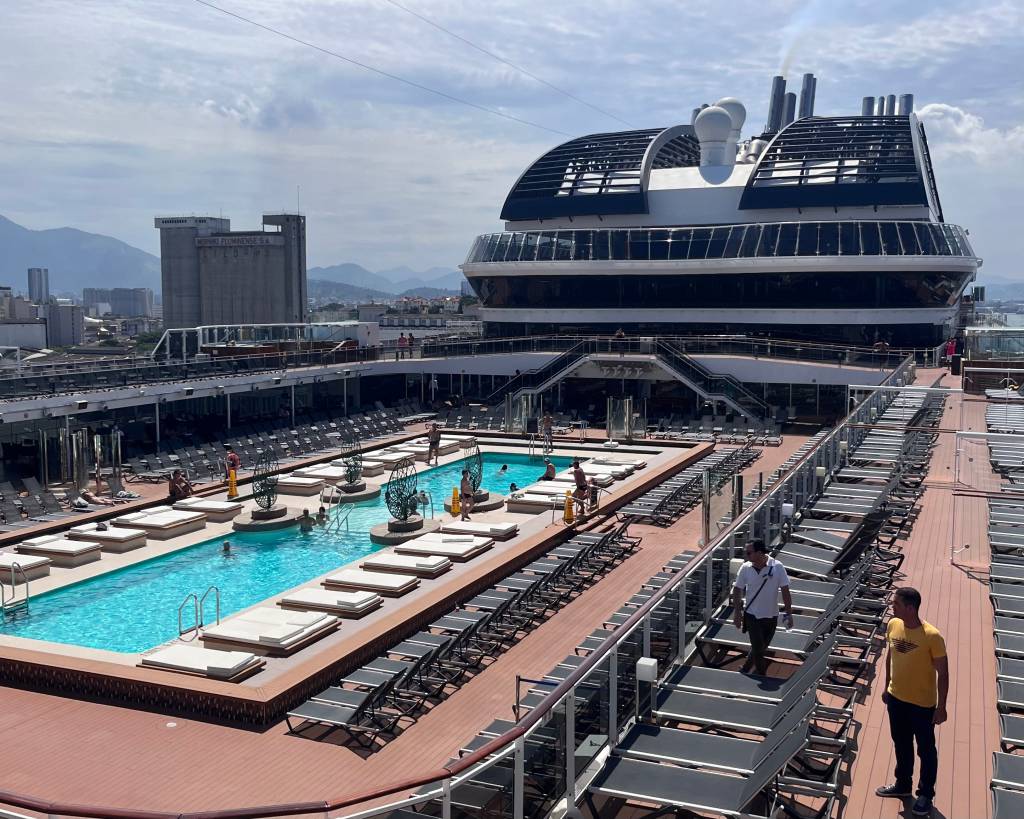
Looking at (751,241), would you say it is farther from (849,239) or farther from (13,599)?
(13,599)

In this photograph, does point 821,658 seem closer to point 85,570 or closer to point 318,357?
point 85,570

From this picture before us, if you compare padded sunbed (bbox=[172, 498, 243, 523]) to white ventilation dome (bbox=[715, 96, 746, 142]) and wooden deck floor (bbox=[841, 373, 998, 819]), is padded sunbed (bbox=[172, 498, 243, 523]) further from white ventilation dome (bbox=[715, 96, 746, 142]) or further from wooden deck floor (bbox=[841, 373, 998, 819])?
white ventilation dome (bbox=[715, 96, 746, 142])

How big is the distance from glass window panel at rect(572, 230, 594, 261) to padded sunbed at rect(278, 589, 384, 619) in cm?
2550

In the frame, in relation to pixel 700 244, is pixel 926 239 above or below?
above

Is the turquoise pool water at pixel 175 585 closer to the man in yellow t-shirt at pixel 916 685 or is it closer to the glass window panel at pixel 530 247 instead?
the man in yellow t-shirt at pixel 916 685

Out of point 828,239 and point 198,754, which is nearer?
point 198,754

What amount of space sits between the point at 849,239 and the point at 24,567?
2709 cm

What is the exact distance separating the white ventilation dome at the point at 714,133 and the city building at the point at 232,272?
80.4 metres

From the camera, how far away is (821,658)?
237 inches

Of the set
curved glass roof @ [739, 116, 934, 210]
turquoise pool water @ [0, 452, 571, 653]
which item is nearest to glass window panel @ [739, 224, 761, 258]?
curved glass roof @ [739, 116, 934, 210]

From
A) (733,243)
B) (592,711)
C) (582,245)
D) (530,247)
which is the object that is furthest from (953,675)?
(530,247)

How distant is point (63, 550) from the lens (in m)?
15.2

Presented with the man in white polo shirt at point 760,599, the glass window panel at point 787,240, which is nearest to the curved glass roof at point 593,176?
the glass window panel at point 787,240

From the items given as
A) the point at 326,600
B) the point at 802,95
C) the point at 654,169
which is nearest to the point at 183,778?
the point at 326,600
